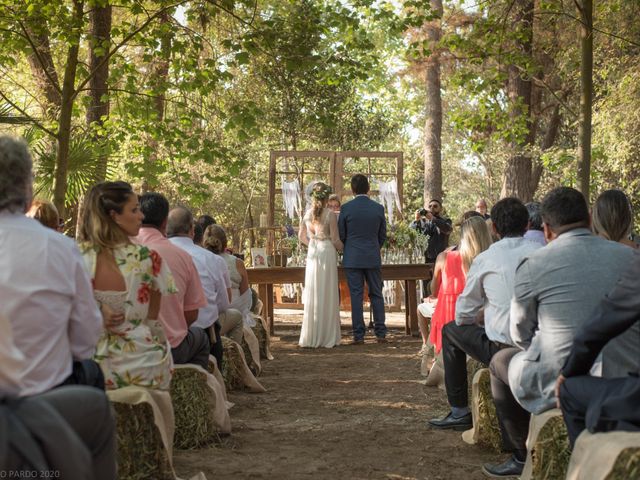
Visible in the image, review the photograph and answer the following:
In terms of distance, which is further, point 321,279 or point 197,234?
point 321,279

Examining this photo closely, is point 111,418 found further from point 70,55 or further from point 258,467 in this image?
point 70,55

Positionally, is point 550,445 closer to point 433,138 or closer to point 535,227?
point 535,227

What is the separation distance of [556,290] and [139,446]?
7.21 feet

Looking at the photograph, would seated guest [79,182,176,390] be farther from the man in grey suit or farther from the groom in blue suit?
the groom in blue suit

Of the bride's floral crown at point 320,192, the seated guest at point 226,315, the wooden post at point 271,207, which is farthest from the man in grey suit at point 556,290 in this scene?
the wooden post at point 271,207

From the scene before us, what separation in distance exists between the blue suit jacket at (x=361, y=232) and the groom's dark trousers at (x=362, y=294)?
0.15 meters

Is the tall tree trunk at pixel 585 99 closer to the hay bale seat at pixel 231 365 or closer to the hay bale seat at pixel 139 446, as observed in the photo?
the hay bale seat at pixel 231 365

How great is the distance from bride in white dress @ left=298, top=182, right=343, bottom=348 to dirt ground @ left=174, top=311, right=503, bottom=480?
1427 mm

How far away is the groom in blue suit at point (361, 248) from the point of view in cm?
1191

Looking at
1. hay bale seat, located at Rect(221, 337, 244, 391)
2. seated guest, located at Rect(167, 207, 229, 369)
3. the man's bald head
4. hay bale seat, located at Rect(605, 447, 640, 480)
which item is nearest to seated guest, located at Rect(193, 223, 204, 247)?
seated guest, located at Rect(167, 207, 229, 369)

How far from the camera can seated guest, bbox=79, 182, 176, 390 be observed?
4676 millimetres

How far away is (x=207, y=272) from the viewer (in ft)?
23.8

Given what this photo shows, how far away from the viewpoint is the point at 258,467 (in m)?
5.43

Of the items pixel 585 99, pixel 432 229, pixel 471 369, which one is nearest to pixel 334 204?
pixel 432 229
